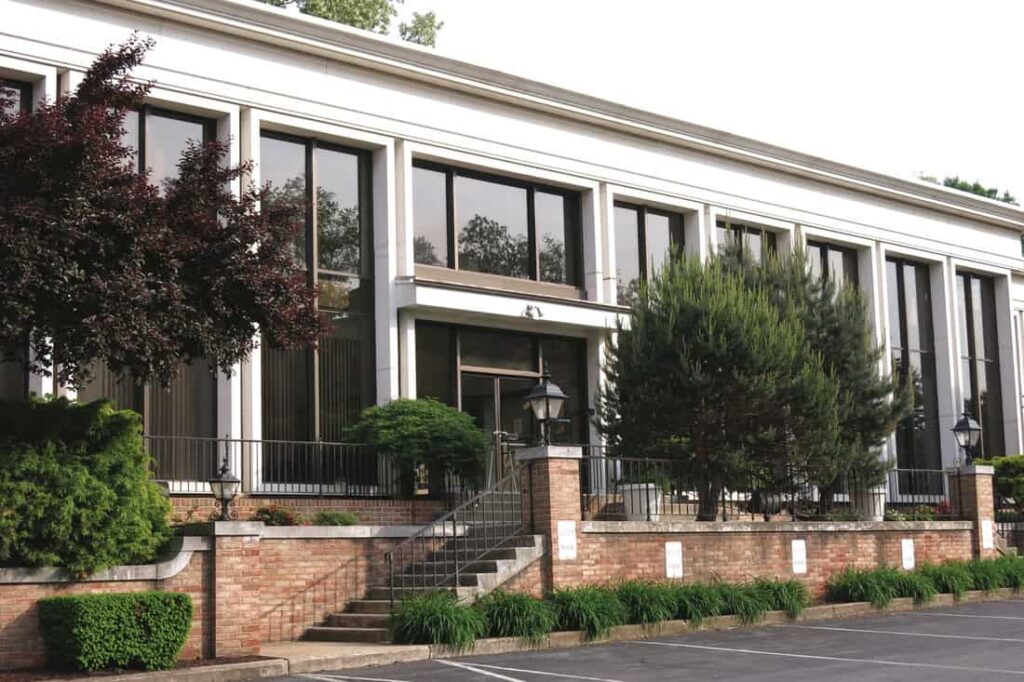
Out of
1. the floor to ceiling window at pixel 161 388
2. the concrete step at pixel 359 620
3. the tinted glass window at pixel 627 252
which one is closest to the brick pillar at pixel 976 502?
the tinted glass window at pixel 627 252

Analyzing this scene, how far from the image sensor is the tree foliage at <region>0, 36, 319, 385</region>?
13.9 m

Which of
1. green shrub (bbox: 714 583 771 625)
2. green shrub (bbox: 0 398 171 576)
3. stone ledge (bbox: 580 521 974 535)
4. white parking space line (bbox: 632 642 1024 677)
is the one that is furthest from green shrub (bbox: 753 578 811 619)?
green shrub (bbox: 0 398 171 576)

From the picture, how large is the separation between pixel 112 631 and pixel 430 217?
42.3 feet

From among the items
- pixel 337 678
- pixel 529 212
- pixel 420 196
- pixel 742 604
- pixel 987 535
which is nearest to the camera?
pixel 337 678

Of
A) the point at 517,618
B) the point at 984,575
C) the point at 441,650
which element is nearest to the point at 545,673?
the point at 441,650

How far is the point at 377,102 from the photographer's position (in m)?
24.5

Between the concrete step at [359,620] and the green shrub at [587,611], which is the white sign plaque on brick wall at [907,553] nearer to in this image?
Result: the green shrub at [587,611]

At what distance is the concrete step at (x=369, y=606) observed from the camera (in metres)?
18.0

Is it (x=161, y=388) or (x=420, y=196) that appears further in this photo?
(x=420, y=196)

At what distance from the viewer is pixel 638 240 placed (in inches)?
1146

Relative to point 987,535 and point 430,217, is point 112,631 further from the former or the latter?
point 987,535

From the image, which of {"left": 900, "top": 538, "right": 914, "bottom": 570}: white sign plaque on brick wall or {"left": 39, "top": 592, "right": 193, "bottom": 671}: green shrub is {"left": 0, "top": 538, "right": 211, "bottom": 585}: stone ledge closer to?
{"left": 39, "top": 592, "right": 193, "bottom": 671}: green shrub

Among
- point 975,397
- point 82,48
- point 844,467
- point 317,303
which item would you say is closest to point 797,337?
point 844,467

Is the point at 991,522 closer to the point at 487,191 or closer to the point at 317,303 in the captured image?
the point at 487,191
